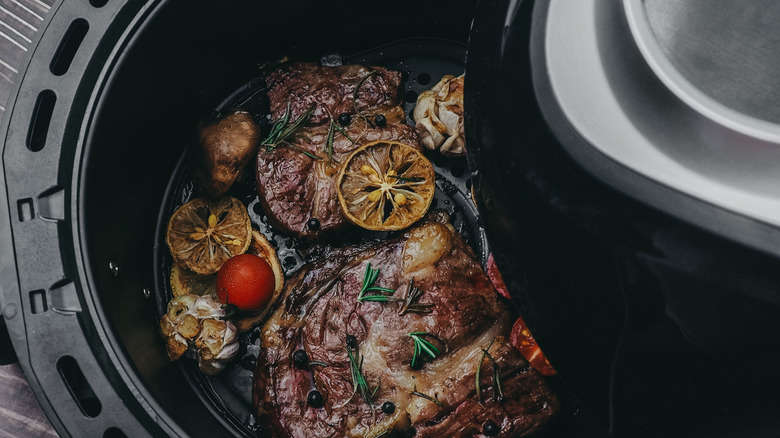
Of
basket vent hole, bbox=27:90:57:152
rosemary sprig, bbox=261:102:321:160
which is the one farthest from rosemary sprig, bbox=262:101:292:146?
basket vent hole, bbox=27:90:57:152

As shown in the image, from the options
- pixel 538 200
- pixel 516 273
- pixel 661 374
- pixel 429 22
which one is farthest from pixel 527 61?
pixel 429 22

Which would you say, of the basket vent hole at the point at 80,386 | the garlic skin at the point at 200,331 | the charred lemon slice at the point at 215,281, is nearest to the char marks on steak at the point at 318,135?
the charred lemon slice at the point at 215,281

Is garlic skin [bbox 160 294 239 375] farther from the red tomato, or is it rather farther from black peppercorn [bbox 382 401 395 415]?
black peppercorn [bbox 382 401 395 415]

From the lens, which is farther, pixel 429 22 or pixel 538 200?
pixel 429 22

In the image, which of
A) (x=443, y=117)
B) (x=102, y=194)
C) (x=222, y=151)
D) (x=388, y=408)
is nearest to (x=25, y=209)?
(x=102, y=194)

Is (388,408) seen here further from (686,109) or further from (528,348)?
(686,109)

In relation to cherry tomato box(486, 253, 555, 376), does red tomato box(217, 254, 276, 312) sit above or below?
above

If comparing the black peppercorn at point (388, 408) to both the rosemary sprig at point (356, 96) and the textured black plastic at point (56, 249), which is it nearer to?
the textured black plastic at point (56, 249)

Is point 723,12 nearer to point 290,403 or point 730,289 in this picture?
point 730,289
